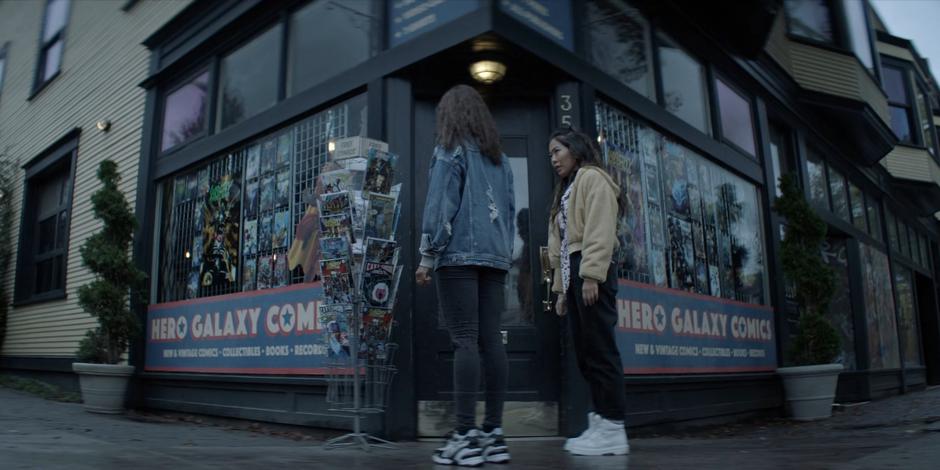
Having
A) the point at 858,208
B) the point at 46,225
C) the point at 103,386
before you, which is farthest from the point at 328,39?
the point at 858,208

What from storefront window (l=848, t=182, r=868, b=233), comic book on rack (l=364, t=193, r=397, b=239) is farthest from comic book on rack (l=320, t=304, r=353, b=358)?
storefront window (l=848, t=182, r=868, b=233)

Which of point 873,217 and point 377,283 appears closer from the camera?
point 377,283

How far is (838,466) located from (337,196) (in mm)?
2867

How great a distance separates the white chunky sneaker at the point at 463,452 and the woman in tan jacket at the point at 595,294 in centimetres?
75

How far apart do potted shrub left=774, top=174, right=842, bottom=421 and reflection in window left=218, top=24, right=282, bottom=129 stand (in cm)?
548

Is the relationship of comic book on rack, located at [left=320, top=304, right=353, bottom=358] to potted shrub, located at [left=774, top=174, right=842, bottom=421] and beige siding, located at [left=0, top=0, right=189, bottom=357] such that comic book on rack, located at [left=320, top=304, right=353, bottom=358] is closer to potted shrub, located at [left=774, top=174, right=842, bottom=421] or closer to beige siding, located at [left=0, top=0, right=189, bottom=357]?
potted shrub, located at [left=774, top=174, right=842, bottom=421]

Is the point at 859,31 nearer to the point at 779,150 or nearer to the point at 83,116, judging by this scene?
the point at 779,150

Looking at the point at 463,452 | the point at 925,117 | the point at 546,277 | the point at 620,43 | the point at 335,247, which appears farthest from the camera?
the point at 925,117

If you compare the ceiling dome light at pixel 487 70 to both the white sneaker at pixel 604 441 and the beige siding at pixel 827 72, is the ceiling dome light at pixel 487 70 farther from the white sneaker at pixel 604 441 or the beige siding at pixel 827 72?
the beige siding at pixel 827 72

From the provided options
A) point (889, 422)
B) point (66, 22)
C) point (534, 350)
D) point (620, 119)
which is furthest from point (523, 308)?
point (66, 22)

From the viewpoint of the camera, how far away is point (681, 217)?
684cm

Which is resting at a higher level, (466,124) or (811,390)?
(466,124)

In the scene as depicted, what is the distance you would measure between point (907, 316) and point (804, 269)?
299 inches

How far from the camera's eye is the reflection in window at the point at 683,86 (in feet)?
23.0
